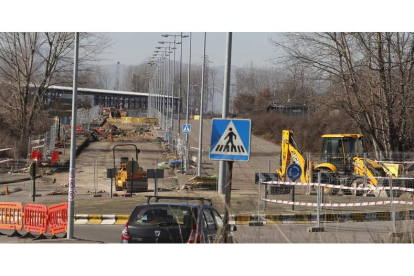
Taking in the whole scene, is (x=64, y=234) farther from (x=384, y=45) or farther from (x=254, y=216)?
(x=384, y=45)

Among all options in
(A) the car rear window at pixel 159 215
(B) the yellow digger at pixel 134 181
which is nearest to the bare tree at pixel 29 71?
(B) the yellow digger at pixel 134 181

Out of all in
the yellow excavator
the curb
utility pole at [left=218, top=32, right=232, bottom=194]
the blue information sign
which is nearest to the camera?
the curb

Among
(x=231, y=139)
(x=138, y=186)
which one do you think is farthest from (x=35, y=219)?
(x=138, y=186)

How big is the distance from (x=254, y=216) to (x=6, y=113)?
126 feet

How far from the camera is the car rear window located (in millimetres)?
12047

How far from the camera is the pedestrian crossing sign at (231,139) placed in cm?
1164

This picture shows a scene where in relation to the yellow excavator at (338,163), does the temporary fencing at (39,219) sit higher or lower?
lower

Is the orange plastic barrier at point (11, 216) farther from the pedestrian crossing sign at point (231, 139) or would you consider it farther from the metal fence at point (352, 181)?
the pedestrian crossing sign at point (231, 139)

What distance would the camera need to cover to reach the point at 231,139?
11.7 meters

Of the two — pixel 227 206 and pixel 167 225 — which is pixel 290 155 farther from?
pixel 227 206

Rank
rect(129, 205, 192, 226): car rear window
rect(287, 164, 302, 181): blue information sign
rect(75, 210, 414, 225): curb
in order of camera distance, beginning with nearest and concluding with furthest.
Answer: rect(129, 205, 192, 226): car rear window < rect(75, 210, 414, 225): curb < rect(287, 164, 302, 181): blue information sign

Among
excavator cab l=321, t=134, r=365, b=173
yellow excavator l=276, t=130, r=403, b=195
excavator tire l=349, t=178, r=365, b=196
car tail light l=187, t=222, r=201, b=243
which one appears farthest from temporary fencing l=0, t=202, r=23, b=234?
excavator cab l=321, t=134, r=365, b=173

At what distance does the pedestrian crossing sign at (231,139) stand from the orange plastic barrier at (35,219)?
29.9 feet

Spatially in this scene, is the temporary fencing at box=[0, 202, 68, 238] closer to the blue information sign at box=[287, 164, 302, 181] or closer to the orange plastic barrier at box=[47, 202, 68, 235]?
the orange plastic barrier at box=[47, 202, 68, 235]
